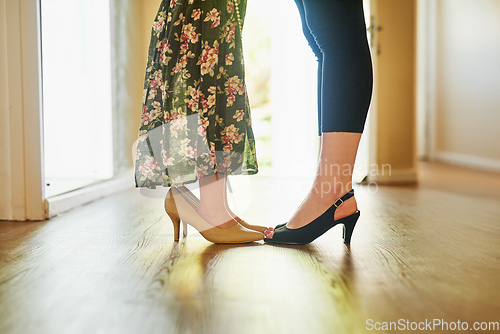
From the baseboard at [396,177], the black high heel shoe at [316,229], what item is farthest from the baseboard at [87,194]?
the baseboard at [396,177]

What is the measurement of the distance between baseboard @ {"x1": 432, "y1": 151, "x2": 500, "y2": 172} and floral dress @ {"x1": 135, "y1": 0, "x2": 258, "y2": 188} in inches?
119

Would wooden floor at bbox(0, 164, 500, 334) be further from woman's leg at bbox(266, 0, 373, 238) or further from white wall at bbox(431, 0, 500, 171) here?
white wall at bbox(431, 0, 500, 171)

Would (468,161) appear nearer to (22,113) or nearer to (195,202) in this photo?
(195,202)

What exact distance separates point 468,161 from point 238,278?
3.70m

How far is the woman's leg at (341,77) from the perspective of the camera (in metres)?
1.00

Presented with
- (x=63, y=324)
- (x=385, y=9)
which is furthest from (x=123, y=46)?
(x=63, y=324)

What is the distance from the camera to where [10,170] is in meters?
1.51

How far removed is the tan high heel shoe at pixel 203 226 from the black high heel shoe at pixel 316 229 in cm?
5

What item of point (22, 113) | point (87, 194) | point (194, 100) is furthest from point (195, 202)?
point (87, 194)

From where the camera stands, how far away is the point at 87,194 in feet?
6.19

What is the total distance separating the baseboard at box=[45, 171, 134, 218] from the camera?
1572 millimetres

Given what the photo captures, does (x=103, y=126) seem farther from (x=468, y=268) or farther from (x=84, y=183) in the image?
(x=468, y=268)

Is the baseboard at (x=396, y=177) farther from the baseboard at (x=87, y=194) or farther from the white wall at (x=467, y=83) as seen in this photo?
the baseboard at (x=87, y=194)

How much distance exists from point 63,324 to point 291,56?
2.68 m
